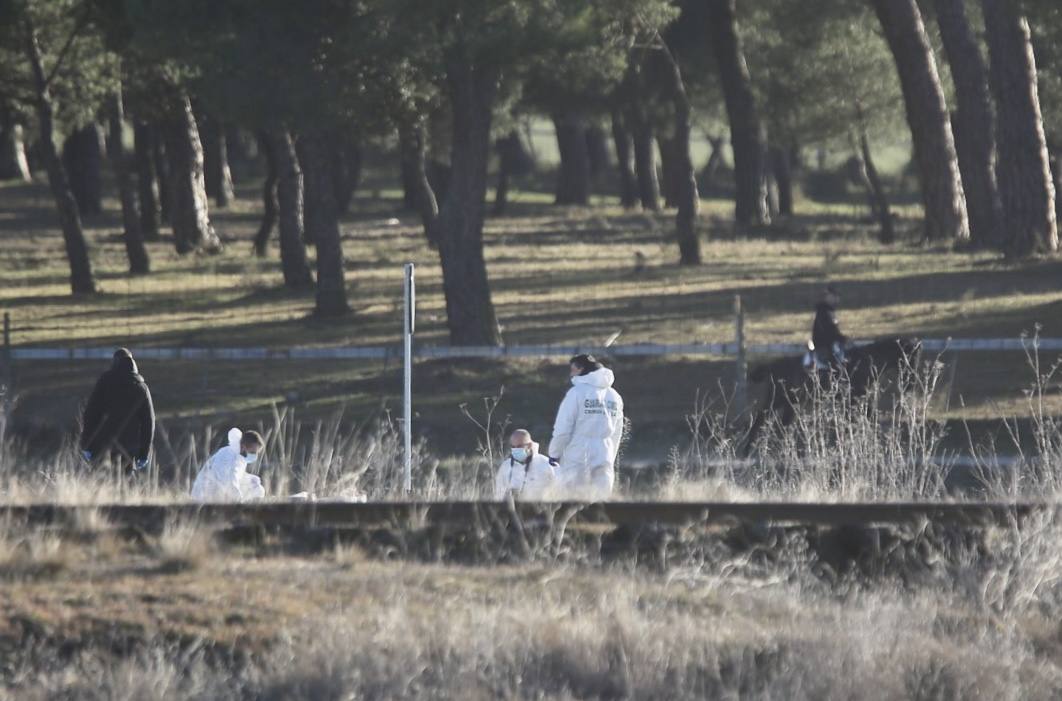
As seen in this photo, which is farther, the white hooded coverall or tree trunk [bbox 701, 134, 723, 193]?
tree trunk [bbox 701, 134, 723, 193]

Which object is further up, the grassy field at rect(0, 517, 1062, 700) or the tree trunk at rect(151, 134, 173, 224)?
the tree trunk at rect(151, 134, 173, 224)

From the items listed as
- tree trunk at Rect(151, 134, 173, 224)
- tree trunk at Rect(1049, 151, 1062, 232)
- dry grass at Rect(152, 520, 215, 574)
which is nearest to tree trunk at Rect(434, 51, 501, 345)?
dry grass at Rect(152, 520, 215, 574)

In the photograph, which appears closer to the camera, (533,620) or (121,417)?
(533,620)

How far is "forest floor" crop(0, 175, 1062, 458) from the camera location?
21.5 meters

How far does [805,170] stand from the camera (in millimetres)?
80938

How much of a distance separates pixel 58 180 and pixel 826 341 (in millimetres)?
19917

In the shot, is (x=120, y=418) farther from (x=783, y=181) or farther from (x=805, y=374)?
(x=783, y=181)

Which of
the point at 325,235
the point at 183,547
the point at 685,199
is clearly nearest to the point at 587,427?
the point at 183,547

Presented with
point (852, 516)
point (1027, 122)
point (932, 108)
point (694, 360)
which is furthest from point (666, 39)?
point (852, 516)

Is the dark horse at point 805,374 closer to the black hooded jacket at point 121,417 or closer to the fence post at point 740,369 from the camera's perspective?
the fence post at point 740,369

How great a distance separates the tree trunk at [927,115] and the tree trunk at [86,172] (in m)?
26.2

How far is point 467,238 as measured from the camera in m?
24.1

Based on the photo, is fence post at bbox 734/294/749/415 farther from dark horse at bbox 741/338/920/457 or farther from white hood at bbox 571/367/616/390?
white hood at bbox 571/367/616/390

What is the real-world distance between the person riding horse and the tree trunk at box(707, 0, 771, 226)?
2173cm
